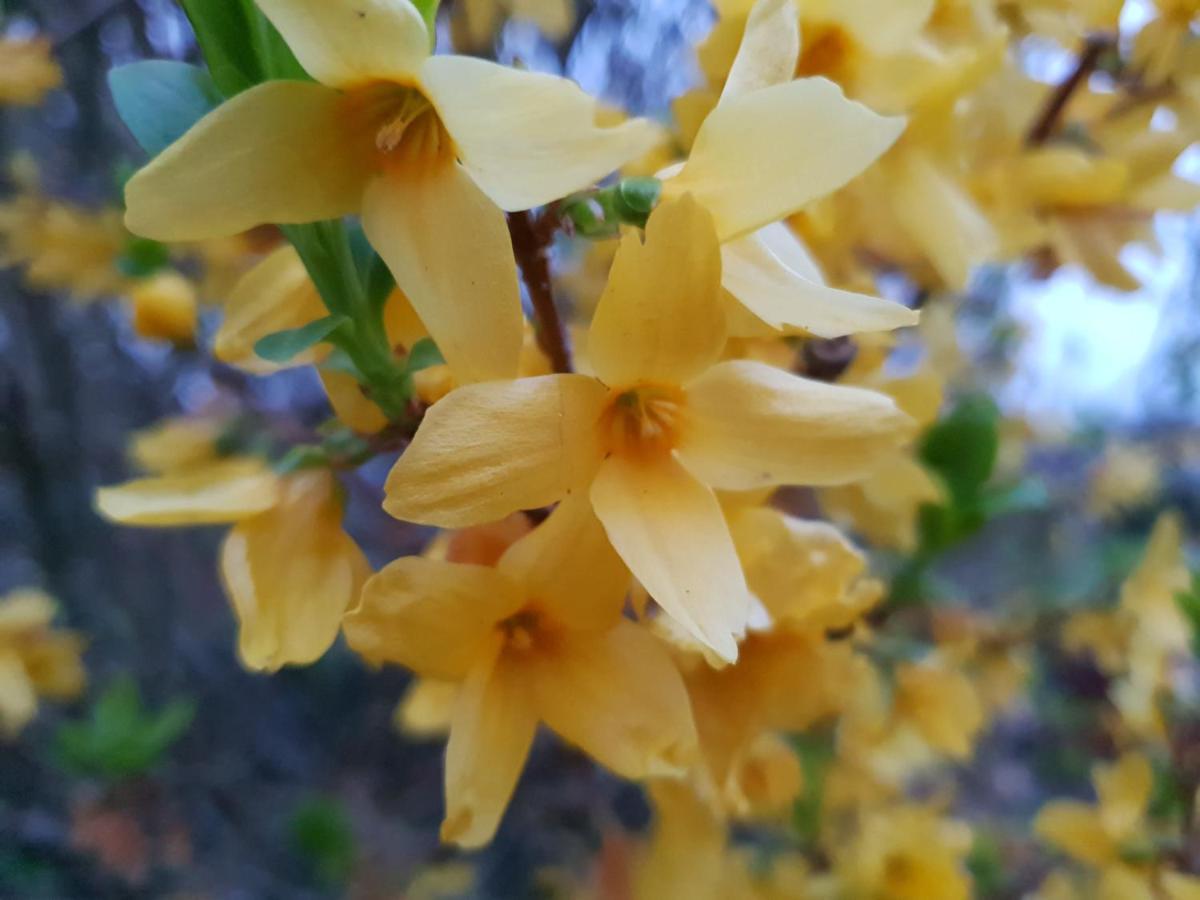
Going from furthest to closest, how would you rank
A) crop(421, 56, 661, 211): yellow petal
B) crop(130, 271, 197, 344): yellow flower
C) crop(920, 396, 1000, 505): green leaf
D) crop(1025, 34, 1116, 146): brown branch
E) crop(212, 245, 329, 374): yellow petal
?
crop(130, 271, 197, 344): yellow flower
crop(920, 396, 1000, 505): green leaf
crop(1025, 34, 1116, 146): brown branch
crop(212, 245, 329, 374): yellow petal
crop(421, 56, 661, 211): yellow petal

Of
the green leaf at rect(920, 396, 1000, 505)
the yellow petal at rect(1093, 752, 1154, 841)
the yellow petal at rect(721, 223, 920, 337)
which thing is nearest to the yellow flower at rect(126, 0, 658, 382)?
the yellow petal at rect(721, 223, 920, 337)

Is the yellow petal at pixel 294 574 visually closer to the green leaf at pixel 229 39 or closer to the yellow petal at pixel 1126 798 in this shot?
the green leaf at pixel 229 39

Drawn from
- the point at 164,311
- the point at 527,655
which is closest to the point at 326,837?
the point at 164,311

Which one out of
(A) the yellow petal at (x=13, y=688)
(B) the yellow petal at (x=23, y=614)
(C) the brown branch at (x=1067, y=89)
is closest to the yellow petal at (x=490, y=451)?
(C) the brown branch at (x=1067, y=89)

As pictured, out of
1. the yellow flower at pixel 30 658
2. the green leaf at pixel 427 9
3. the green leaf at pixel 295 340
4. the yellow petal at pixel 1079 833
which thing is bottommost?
the yellow petal at pixel 1079 833

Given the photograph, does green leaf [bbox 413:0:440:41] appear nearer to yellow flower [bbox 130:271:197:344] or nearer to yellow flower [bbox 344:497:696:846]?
yellow flower [bbox 344:497:696:846]

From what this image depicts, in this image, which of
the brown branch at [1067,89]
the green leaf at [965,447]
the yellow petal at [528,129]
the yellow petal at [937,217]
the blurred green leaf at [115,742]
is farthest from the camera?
the blurred green leaf at [115,742]
